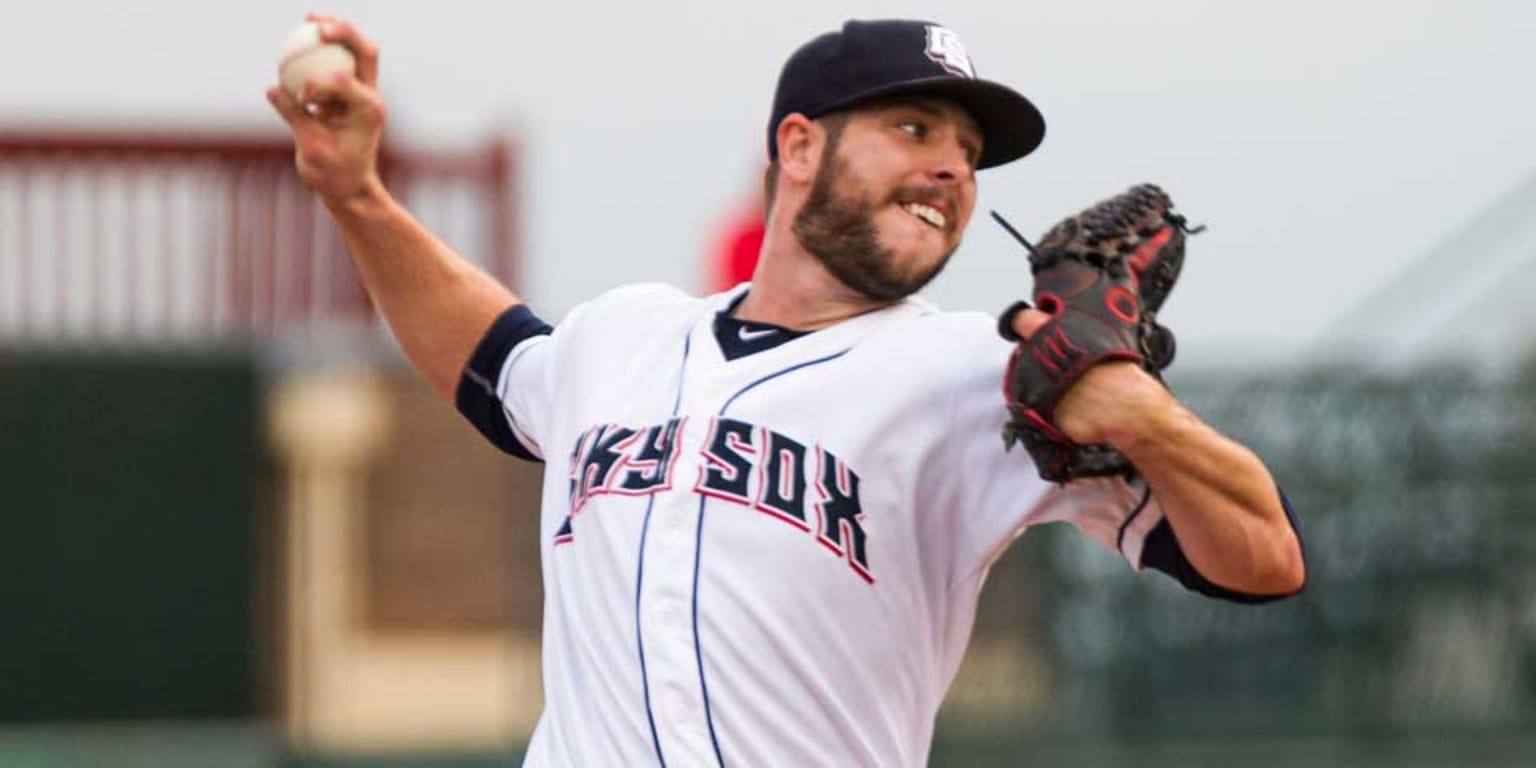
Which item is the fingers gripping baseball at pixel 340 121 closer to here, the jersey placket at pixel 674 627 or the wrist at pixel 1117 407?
the jersey placket at pixel 674 627

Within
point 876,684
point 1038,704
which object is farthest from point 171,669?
point 876,684

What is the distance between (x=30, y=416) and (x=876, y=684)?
22.7 ft

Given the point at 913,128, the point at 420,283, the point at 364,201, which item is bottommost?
the point at 420,283

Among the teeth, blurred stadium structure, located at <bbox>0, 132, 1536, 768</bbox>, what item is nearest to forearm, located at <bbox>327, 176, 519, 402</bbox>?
the teeth

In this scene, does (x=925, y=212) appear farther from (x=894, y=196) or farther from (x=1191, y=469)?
(x=1191, y=469)

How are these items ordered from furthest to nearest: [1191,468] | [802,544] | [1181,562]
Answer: [802,544] < [1181,562] < [1191,468]

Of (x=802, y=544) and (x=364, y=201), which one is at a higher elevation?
(x=364, y=201)

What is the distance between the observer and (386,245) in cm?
375

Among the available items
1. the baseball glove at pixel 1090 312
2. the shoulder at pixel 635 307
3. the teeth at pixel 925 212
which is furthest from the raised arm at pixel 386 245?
the baseball glove at pixel 1090 312

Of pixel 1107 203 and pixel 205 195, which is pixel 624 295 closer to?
pixel 1107 203

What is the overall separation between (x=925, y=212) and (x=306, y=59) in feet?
2.95

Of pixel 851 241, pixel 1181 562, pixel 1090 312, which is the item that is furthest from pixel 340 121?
pixel 1181 562

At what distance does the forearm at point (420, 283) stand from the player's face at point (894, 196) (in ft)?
2.07

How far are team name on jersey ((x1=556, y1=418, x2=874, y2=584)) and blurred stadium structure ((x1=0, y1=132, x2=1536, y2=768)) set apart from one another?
591 cm
